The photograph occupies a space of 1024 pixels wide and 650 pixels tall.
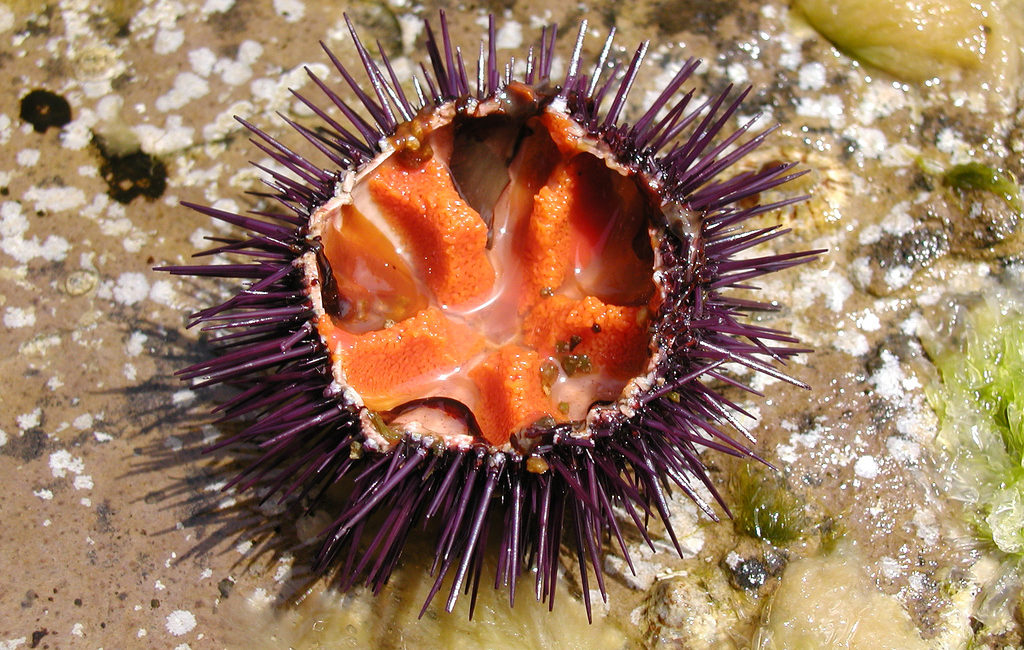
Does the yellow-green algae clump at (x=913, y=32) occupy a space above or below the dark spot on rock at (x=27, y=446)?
above

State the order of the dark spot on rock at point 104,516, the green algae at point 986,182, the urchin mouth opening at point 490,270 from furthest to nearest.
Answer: the green algae at point 986,182, the dark spot on rock at point 104,516, the urchin mouth opening at point 490,270

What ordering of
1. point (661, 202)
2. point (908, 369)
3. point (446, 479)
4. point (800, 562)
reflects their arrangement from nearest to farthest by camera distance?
point (446, 479) < point (661, 202) < point (800, 562) < point (908, 369)

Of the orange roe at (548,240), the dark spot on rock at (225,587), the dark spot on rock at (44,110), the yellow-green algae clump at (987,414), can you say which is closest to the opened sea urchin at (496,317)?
the orange roe at (548,240)

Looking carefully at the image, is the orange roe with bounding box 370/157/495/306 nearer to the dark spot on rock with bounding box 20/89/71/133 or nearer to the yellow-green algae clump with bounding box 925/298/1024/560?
the dark spot on rock with bounding box 20/89/71/133

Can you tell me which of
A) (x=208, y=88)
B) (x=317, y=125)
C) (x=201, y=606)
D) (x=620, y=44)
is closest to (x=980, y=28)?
(x=620, y=44)

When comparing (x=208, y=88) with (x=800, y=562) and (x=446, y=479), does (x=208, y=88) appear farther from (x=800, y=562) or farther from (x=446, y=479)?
(x=800, y=562)

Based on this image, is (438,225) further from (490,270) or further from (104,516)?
(104,516)

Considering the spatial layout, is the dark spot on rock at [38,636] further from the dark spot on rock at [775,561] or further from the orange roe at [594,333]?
the dark spot on rock at [775,561]
